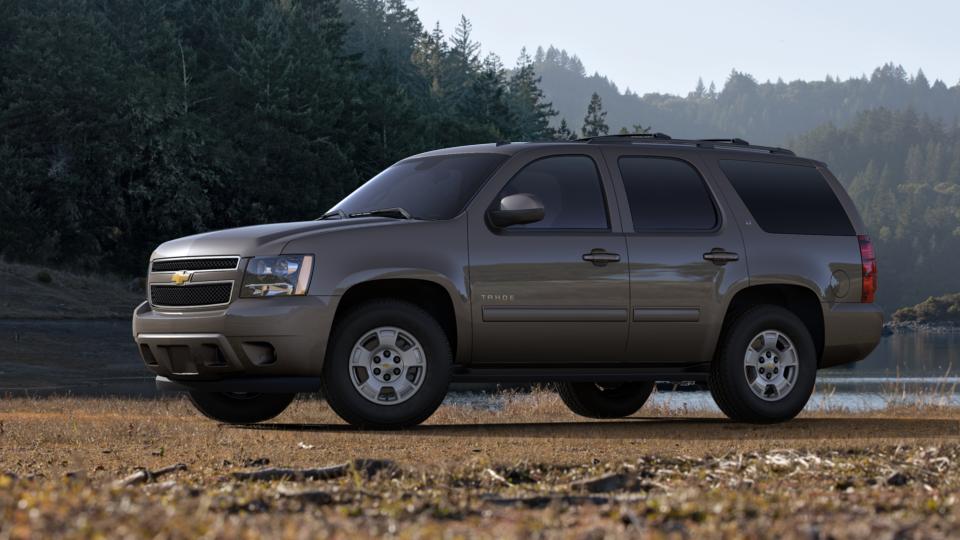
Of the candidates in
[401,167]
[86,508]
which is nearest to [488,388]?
[401,167]

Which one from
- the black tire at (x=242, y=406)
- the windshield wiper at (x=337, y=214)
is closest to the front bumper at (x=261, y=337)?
the windshield wiper at (x=337, y=214)

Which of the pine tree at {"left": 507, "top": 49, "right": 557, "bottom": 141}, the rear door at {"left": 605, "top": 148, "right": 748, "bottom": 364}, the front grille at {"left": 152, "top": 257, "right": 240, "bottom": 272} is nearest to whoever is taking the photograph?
the front grille at {"left": 152, "top": 257, "right": 240, "bottom": 272}

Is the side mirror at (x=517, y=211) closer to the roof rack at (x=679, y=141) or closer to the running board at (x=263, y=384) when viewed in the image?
the roof rack at (x=679, y=141)

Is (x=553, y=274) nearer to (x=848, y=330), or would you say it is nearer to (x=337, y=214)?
(x=337, y=214)

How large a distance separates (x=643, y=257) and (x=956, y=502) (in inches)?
201

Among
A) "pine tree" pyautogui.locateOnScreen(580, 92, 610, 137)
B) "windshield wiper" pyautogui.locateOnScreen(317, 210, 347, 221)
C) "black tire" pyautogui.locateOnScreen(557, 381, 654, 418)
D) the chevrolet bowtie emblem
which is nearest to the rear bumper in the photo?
"black tire" pyautogui.locateOnScreen(557, 381, 654, 418)

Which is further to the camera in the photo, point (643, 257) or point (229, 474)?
point (643, 257)

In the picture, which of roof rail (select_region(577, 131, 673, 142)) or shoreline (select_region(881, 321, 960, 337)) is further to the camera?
shoreline (select_region(881, 321, 960, 337))

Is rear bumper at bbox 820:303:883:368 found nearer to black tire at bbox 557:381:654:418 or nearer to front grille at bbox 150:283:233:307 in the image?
black tire at bbox 557:381:654:418

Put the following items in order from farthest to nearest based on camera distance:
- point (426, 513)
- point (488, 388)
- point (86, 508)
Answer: point (488, 388)
point (426, 513)
point (86, 508)

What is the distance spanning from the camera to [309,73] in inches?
2763

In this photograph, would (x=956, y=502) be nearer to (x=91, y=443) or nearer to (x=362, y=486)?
(x=362, y=486)

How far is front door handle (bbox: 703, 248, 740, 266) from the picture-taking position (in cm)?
1115

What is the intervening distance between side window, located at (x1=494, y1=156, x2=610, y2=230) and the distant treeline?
4550 cm
